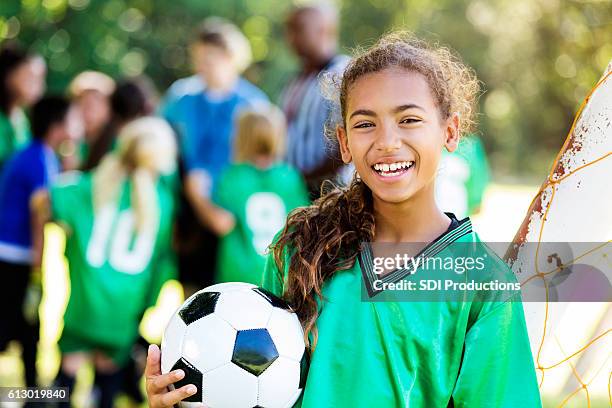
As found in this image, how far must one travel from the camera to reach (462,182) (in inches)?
189

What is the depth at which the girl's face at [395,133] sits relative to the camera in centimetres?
199

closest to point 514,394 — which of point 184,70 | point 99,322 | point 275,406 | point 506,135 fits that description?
point 275,406

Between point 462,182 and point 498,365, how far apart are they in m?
3.02

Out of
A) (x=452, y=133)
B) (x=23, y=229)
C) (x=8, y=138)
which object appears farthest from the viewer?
(x=8, y=138)

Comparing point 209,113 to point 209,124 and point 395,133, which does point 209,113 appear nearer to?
point 209,124

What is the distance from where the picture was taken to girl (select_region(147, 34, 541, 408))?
1.89 metres

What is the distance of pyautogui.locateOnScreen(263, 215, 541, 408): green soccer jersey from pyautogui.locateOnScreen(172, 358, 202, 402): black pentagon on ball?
24 cm

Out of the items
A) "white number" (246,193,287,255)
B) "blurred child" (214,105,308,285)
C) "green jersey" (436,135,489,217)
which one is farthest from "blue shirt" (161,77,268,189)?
"green jersey" (436,135,489,217)

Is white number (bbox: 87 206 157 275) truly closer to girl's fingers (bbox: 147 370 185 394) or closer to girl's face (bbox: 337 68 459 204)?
girl's fingers (bbox: 147 370 185 394)

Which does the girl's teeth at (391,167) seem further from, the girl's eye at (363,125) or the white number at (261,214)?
the white number at (261,214)

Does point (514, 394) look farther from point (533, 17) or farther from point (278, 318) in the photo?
point (533, 17)

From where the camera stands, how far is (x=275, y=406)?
6.47 feet

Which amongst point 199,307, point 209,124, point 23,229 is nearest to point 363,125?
point 199,307

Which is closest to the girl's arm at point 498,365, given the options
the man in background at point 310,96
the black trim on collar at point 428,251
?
the black trim on collar at point 428,251
